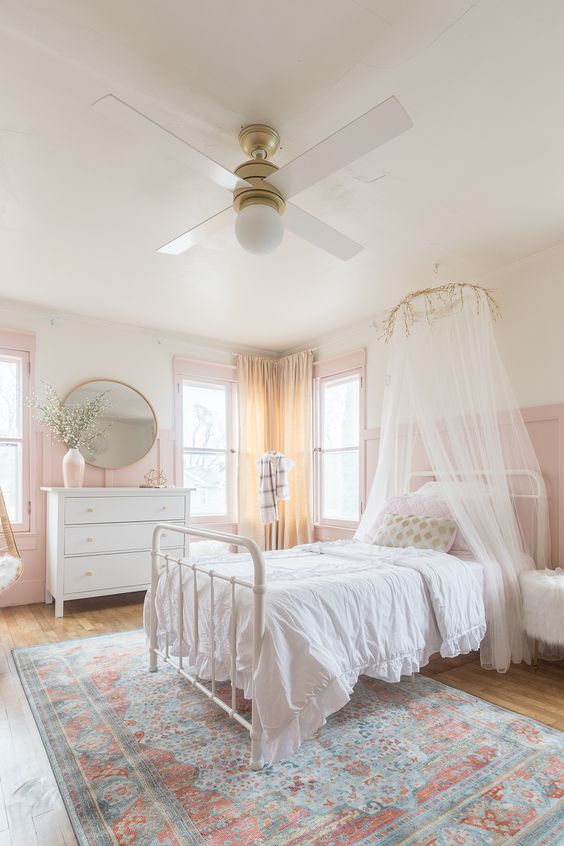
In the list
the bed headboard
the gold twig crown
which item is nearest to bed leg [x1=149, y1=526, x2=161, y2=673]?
the bed headboard

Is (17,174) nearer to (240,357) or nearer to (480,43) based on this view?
(480,43)

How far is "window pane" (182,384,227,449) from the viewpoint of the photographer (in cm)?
593

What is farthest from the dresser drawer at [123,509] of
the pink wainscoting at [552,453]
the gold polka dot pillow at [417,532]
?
the pink wainscoting at [552,453]

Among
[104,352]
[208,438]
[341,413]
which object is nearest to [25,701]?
[104,352]

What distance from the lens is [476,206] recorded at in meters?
3.12

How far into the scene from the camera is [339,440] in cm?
577

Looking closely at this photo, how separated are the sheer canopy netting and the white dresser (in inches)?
101

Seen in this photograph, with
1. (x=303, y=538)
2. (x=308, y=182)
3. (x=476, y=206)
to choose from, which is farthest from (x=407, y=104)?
(x=303, y=538)

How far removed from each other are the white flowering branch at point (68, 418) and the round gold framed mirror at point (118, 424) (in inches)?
2.2

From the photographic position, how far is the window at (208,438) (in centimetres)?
588

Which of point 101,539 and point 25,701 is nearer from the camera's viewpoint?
point 25,701

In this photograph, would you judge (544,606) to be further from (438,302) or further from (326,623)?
(438,302)

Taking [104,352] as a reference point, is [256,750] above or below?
below

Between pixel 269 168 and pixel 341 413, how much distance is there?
11.7ft
